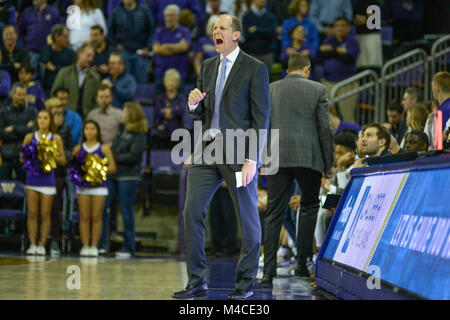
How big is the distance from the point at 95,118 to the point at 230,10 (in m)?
3.66

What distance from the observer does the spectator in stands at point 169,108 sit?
11.8 metres

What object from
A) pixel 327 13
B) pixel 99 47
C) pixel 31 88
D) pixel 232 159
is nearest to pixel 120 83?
pixel 99 47

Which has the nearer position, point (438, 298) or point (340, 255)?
point (438, 298)

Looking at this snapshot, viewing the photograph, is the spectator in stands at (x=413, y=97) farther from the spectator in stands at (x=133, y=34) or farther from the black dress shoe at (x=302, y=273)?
the spectator in stands at (x=133, y=34)

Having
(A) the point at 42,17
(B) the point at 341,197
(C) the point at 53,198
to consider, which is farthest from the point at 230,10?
(B) the point at 341,197

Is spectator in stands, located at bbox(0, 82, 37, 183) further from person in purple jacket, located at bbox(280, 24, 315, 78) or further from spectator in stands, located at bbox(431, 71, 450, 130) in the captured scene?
spectator in stands, located at bbox(431, 71, 450, 130)

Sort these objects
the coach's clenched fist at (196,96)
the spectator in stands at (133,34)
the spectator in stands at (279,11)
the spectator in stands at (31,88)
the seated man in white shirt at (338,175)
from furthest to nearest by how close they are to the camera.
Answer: the spectator in stands at (279,11) → the spectator in stands at (133,34) → the spectator in stands at (31,88) → the seated man in white shirt at (338,175) → the coach's clenched fist at (196,96)

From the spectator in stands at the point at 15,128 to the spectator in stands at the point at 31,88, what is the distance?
15.2 inches

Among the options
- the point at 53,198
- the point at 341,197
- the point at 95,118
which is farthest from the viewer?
the point at 95,118

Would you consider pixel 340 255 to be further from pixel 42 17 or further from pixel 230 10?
pixel 42 17

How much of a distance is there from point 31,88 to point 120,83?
142cm

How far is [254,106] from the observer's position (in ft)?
19.0

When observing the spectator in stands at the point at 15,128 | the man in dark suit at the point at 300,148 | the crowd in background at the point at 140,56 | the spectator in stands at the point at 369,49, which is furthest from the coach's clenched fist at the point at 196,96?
the spectator in stands at the point at 369,49

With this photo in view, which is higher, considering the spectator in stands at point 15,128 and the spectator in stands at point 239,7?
the spectator in stands at point 239,7
